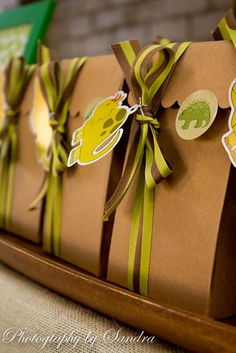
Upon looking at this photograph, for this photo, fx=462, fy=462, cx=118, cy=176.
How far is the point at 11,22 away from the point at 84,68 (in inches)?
21.9

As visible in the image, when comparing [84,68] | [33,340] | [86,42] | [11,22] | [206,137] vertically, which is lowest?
[33,340]

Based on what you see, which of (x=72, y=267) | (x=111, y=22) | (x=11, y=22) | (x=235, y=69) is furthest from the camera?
(x=111, y=22)

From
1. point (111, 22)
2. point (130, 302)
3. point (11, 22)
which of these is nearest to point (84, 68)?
point (130, 302)

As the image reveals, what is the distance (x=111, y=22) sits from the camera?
1625 mm

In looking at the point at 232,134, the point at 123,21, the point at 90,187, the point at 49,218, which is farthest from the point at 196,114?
the point at 123,21

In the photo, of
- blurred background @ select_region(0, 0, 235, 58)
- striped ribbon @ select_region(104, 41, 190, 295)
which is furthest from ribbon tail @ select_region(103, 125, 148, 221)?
blurred background @ select_region(0, 0, 235, 58)

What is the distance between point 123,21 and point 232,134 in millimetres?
1267

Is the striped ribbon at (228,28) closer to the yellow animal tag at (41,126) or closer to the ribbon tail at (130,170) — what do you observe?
the ribbon tail at (130,170)

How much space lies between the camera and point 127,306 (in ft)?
1.52

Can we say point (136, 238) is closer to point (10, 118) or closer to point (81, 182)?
point (81, 182)

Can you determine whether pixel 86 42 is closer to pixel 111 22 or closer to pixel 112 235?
pixel 111 22

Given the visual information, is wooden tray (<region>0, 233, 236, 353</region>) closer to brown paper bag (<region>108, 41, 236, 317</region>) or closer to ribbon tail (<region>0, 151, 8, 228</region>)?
brown paper bag (<region>108, 41, 236, 317</region>)

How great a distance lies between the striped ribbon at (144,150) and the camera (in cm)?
49

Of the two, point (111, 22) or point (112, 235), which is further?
point (111, 22)
